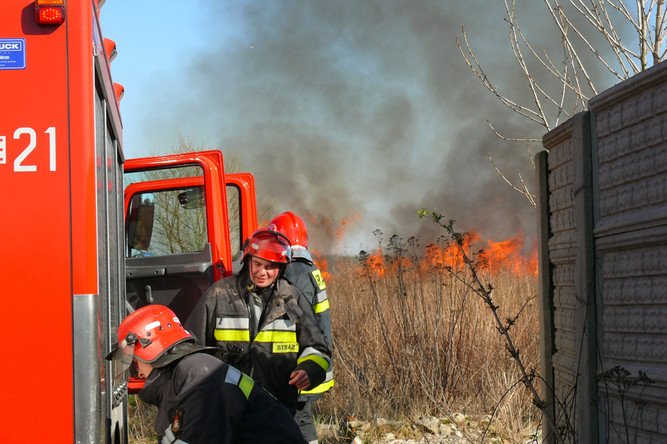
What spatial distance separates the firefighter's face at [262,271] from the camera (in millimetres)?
4512

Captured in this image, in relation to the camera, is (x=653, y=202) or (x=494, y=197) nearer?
(x=653, y=202)

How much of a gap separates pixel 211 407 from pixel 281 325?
142cm

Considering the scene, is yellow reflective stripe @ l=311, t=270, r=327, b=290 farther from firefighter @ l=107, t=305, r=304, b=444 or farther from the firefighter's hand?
firefighter @ l=107, t=305, r=304, b=444

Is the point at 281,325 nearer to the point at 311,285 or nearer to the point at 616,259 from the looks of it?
the point at 311,285

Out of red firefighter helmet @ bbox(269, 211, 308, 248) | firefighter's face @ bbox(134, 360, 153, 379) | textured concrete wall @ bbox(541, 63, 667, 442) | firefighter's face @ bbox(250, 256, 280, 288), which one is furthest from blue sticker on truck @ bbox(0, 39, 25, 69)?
red firefighter helmet @ bbox(269, 211, 308, 248)

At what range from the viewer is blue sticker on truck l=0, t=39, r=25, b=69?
349cm

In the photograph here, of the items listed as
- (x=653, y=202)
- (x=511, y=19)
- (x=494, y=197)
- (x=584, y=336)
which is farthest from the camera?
(x=494, y=197)

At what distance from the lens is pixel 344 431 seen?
6.90m

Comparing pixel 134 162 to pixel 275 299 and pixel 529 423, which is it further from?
pixel 529 423

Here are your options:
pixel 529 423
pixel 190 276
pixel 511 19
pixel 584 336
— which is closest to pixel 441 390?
pixel 529 423

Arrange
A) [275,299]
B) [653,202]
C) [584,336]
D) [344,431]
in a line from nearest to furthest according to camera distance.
A: 1. [653,202]
2. [584,336]
3. [275,299]
4. [344,431]

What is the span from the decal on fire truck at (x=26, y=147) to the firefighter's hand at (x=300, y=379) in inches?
63.3

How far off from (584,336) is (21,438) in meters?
2.06

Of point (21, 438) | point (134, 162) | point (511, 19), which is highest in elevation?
point (511, 19)
